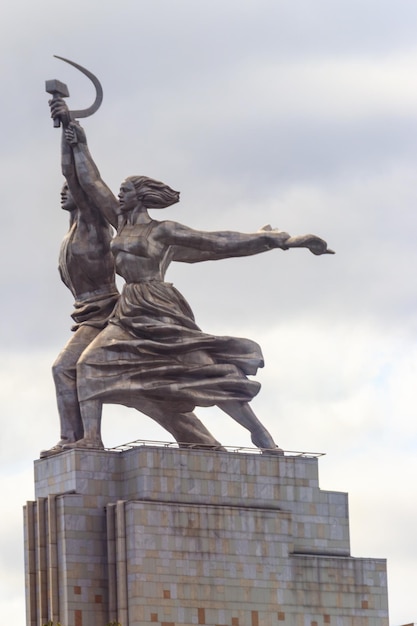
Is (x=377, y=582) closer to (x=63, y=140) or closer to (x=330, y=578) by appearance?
(x=330, y=578)

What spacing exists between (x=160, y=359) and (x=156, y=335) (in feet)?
2.13

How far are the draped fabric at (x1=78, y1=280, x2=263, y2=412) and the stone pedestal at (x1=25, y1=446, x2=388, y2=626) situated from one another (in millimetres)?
1789

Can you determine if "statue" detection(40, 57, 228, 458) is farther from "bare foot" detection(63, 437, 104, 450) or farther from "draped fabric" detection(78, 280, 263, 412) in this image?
"bare foot" detection(63, 437, 104, 450)

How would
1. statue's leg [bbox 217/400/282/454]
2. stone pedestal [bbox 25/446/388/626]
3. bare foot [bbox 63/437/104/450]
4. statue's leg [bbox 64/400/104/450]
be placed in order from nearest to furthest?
stone pedestal [bbox 25/446/388/626] < bare foot [bbox 63/437/104/450] < statue's leg [bbox 64/400/104/450] < statue's leg [bbox 217/400/282/454]

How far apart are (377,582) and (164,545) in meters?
6.65

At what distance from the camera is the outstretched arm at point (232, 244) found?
73125mm

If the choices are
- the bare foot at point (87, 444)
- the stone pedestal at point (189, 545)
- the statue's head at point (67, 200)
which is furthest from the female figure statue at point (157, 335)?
the stone pedestal at point (189, 545)

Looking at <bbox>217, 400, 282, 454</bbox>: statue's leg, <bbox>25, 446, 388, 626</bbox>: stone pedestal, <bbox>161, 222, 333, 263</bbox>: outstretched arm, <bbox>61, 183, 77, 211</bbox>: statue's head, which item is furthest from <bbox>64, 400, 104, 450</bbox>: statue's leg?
<bbox>61, 183, 77, 211</bbox>: statue's head

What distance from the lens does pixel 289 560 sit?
235 feet

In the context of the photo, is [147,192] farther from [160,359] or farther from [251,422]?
[251,422]

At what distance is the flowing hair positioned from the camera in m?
72.9

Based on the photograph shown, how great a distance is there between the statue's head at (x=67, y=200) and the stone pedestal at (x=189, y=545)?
291 inches

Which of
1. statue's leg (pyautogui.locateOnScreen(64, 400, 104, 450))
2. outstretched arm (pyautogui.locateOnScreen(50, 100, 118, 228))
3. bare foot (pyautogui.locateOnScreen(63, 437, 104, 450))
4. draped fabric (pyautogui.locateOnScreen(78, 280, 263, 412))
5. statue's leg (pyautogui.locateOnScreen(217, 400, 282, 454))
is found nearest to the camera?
bare foot (pyautogui.locateOnScreen(63, 437, 104, 450))

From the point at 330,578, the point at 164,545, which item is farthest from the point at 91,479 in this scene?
the point at 330,578
